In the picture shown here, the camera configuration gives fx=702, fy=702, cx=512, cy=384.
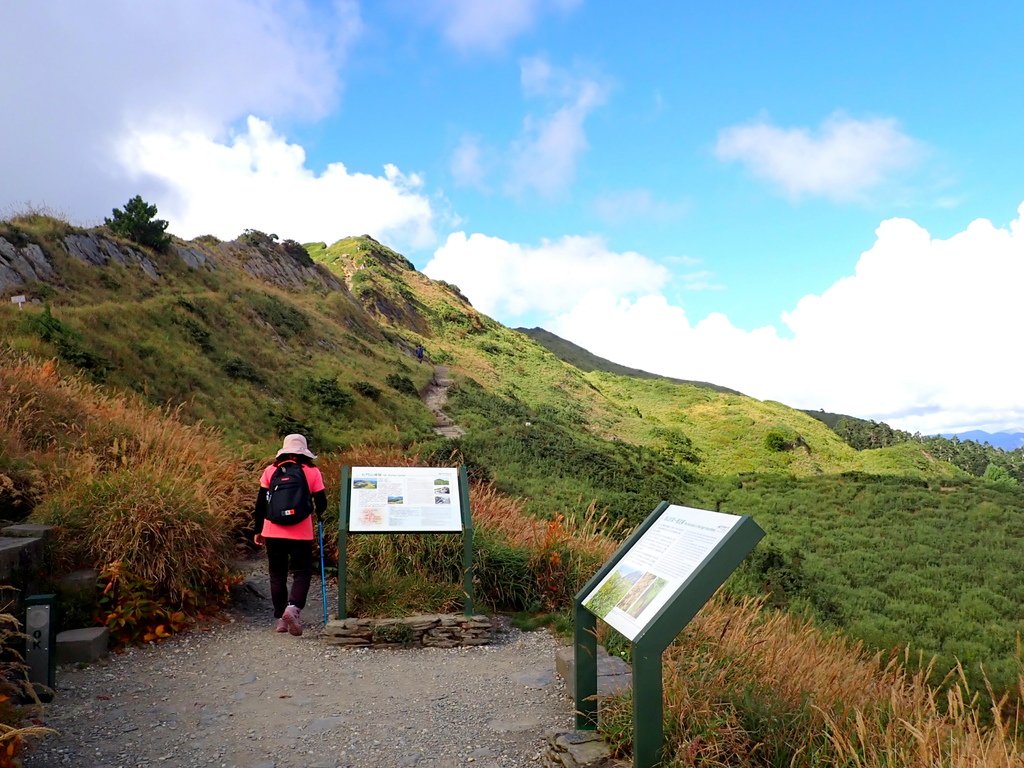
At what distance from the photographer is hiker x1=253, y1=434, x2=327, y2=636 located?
6.44 meters

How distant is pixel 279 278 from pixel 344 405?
2165cm

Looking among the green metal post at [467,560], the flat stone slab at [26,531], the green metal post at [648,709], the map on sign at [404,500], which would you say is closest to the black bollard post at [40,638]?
the flat stone slab at [26,531]

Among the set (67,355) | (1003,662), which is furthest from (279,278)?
(1003,662)

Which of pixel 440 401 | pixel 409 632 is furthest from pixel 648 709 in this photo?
pixel 440 401

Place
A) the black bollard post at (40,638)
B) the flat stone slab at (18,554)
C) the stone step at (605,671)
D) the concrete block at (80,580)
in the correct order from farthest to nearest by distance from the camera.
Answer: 1. the concrete block at (80,580)
2. the flat stone slab at (18,554)
3. the black bollard post at (40,638)
4. the stone step at (605,671)

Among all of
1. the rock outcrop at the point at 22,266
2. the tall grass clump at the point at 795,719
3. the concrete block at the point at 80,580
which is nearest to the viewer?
the tall grass clump at the point at 795,719

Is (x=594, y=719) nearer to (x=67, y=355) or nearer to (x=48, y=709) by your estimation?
(x=48, y=709)

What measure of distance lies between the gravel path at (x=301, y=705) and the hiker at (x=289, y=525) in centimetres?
29

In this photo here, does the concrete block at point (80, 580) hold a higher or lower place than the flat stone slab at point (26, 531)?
lower

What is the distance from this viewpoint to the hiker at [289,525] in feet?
21.1

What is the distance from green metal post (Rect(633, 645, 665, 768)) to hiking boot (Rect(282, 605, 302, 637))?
404cm

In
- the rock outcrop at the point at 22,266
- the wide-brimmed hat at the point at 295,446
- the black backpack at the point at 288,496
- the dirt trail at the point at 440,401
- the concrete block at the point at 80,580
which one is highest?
the rock outcrop at the point at 22,266

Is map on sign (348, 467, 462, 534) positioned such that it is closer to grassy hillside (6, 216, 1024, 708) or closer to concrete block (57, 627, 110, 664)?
concrete block (57, 627, 110, 664)

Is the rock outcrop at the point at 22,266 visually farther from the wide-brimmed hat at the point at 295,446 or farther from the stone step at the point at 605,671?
the stone step at the point at 605,671
